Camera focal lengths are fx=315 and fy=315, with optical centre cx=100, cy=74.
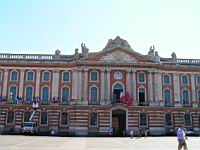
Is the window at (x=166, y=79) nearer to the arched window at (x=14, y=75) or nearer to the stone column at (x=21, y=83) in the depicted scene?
the stone column at (x=21, y=83)

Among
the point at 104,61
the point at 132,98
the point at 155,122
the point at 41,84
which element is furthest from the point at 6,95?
the point at 155,122

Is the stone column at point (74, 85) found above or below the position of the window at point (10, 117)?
above

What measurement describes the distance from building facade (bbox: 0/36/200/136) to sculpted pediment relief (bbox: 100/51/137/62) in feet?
0.30

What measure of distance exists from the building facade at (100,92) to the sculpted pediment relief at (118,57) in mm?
91

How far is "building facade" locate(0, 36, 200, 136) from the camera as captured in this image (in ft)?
181

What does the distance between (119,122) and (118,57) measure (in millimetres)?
11809

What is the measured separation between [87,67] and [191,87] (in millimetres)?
19963

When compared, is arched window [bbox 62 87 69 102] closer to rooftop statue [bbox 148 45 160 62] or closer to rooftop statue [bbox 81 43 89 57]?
rooftop statue [bbox 81 43 89 57]

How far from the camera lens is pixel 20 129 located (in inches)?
2144

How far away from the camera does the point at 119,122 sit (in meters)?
56.8

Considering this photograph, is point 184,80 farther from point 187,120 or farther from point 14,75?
point 14,75

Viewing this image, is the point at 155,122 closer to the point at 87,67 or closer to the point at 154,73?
the point at 154,73

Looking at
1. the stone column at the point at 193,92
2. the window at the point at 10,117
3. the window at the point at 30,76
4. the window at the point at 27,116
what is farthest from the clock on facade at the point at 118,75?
the window at the point at 10,117

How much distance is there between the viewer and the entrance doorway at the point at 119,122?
55.7 m
